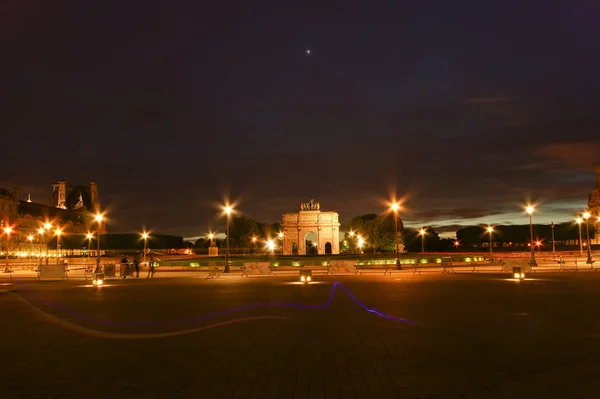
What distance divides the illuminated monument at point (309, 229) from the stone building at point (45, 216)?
4656 centimetres

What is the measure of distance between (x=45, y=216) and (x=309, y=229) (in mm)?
70341

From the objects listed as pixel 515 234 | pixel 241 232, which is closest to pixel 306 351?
pixel 241 232

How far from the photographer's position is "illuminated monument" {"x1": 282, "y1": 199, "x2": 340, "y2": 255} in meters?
113

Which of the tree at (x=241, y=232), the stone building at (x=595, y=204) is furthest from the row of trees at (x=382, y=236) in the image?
the stone building at (x=595, y=204)

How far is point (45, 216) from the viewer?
134m

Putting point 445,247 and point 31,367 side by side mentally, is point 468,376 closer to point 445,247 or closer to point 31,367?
point 31,367

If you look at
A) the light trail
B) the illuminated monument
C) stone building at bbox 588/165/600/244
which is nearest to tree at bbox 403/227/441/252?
the illuminated monument

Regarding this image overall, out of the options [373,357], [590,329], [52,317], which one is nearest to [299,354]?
[373,357]

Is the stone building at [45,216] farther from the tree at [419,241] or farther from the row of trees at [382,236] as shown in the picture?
the tree at [419,241]

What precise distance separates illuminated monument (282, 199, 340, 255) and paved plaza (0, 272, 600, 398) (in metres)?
94.7

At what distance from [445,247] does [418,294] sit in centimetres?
12094

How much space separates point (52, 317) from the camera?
16.2 meters

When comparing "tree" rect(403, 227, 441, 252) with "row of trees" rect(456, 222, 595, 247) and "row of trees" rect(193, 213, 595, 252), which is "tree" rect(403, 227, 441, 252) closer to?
"row of trees" rect(193, 213, 595, 252)

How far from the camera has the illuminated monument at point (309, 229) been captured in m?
113
